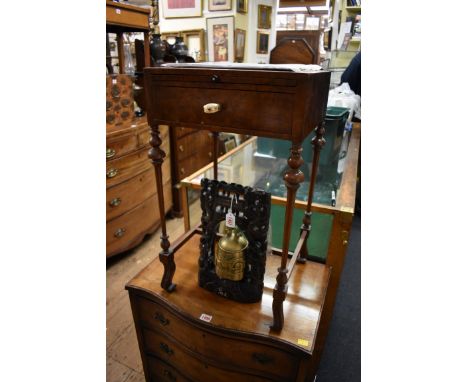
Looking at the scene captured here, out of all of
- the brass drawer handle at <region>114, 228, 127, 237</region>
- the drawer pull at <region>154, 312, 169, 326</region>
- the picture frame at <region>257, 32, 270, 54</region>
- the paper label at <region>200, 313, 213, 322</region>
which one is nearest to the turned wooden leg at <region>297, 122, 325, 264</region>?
the paper label at <region>200, 313, 213, 322</region>

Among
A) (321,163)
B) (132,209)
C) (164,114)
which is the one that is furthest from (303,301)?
(132,209)

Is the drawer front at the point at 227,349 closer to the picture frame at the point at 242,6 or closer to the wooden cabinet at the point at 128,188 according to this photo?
the wooden cabinet at the point at 128,188

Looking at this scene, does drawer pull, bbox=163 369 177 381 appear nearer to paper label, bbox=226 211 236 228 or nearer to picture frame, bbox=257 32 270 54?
→ paper label, bbox=226 211 236 228

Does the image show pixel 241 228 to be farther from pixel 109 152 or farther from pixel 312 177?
pixel 109 152

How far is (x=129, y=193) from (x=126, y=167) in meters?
0.17

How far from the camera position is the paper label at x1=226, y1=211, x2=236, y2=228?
856 millimetres

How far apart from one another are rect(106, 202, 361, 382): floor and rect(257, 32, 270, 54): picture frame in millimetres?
2313

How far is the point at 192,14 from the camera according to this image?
283 cm

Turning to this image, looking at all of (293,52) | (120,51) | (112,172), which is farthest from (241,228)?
(293,52)

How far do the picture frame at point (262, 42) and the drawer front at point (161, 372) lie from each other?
3084mm

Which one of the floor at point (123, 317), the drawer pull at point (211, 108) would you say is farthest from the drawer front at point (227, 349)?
the drawer pull at point (211, 108)

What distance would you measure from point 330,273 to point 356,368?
1.97ft

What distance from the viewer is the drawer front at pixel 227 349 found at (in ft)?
2.68

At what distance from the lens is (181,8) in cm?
283
